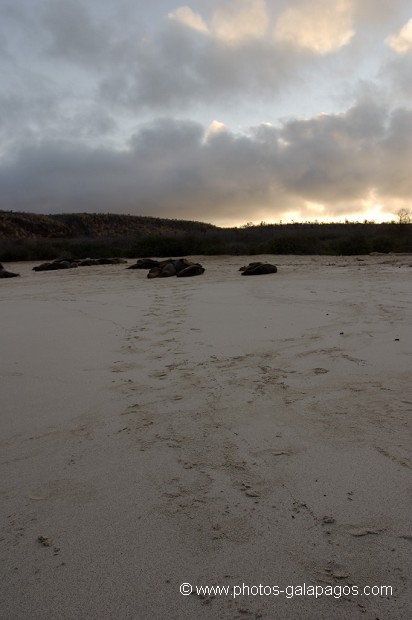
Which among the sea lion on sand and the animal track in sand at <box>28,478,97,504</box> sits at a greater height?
the sea lion on sand

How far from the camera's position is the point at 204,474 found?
199 centimetres

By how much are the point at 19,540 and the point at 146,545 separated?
0.45m

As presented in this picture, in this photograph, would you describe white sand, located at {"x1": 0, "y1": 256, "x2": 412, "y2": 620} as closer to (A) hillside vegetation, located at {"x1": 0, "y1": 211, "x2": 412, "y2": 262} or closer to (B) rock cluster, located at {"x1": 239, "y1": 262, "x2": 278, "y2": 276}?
(B) rock cluster, located at {"x1": 239, "y1": 262, "x2": 278, "y2": 276}

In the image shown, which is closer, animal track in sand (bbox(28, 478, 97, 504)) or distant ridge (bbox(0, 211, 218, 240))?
animal track in sand (bbox(28, 478, 97, 504))

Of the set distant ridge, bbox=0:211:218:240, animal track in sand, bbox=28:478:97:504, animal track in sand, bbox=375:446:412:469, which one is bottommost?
animal track in sand, bbox=28:478:97:504

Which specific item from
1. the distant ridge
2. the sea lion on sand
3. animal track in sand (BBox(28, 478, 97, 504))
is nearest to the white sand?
animal track in sand (BBox(28, 478, 97, 504))

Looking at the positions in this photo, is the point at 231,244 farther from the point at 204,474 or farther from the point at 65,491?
the point at 65,491

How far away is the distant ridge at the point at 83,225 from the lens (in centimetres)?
5016

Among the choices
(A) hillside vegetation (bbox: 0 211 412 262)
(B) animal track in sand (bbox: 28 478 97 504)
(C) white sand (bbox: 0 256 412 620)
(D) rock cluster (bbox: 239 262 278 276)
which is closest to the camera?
(C) white sand (bbox: 0 256 412 620)

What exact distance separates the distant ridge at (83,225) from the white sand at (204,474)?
145 ft

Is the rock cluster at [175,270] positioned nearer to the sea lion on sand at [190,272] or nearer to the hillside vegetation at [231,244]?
the sea lion on sand at [190,272]

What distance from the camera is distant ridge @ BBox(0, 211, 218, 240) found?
50.2 metres

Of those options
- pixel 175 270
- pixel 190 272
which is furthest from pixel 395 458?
pixel 175 270

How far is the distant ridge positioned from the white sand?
1736 inches
